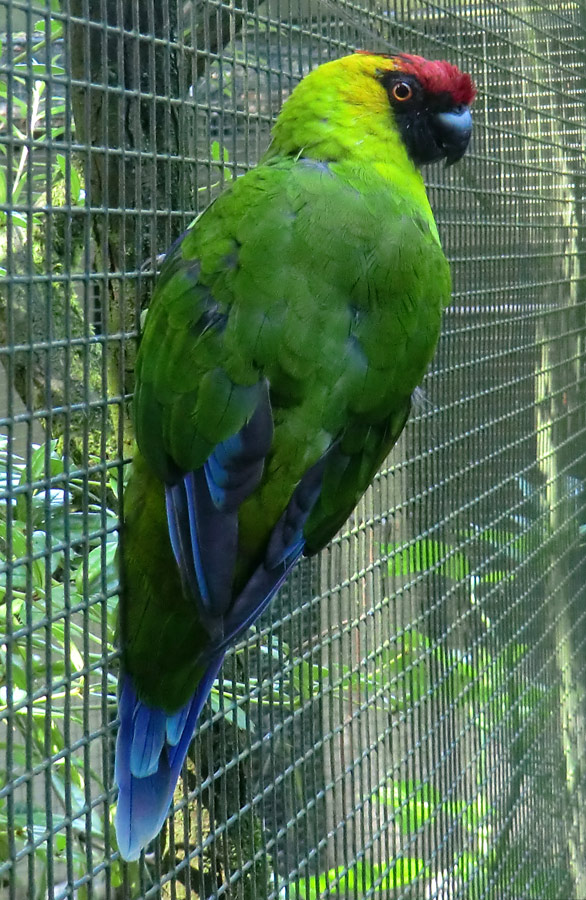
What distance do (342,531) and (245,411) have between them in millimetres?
446

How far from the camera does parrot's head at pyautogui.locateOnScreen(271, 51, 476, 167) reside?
106cm

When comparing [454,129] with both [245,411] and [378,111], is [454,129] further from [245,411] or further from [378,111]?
[245,411]

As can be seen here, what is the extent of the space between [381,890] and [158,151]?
3.46 feet

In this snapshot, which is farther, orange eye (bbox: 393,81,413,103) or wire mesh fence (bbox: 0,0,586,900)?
orange eye (bbox: 393,81,413,103)

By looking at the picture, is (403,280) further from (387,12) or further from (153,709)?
(387,12)

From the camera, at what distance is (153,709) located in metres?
0.91

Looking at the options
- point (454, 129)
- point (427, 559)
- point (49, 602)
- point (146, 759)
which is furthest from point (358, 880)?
point (454, 129)

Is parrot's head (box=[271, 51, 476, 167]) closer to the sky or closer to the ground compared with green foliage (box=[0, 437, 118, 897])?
closer to the sky

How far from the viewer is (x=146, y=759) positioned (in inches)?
34.9

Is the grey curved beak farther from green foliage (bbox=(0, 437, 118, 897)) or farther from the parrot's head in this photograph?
green foliage (bbox=(0, 437, 118, 897))

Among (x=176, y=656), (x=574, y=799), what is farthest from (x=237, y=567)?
(x=574, y=799)

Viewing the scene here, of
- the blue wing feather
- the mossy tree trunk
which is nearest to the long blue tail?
the blue wing feather

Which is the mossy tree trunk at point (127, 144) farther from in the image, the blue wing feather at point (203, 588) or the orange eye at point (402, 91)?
the orange eye at point (402, 91)

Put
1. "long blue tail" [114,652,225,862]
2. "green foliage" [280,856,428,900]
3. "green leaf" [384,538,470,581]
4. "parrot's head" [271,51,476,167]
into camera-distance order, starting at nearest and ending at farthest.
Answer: "long blue tail" [114,652,225,862] < "parrot's head" [271,51,476,167] < "green foliage" [280,856,428,900] < "green leaf" [384,538,470,581]
